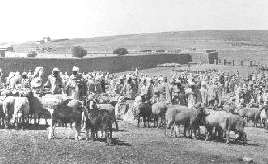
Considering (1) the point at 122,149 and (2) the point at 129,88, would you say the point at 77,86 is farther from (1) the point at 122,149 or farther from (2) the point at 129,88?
(2) the point at 129,88

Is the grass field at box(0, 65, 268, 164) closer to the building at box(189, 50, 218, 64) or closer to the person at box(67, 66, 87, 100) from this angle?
the person at box(67, 66, 87, 100)

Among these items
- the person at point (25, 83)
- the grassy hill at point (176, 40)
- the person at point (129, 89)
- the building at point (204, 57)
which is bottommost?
the person at point (129, 89)

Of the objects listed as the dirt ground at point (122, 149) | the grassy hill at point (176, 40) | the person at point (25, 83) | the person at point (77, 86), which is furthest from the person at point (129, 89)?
the grassy hill at point (176, 40)

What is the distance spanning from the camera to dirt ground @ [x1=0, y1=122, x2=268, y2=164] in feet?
45.6

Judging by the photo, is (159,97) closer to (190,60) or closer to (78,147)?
(78,147)

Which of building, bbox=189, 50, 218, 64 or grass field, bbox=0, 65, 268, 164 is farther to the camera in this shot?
building, bbox=189, 50, 218, 64

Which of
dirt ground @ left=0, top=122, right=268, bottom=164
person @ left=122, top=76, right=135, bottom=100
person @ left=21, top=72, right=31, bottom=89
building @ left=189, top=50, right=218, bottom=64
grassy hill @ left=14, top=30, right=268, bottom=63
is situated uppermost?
grassy hill @ left=14, top=30, right=268, bottom=63

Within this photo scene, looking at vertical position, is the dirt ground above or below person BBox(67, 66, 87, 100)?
below

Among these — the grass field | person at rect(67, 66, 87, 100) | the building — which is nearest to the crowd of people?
person at rect(67, 66, 87, 100)

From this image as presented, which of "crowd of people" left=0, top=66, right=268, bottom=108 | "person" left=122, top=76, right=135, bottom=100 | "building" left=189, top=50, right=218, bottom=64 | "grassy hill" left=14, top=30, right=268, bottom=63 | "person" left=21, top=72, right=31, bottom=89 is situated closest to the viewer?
"crowd of people" left=0, top=66, right=268, bottom=108

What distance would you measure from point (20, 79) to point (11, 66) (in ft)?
52.0

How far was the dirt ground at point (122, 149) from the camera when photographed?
13.9 meters

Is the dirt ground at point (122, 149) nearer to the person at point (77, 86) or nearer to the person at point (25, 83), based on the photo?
the person at point (77, 86)

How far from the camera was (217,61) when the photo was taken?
68312 millimetres
